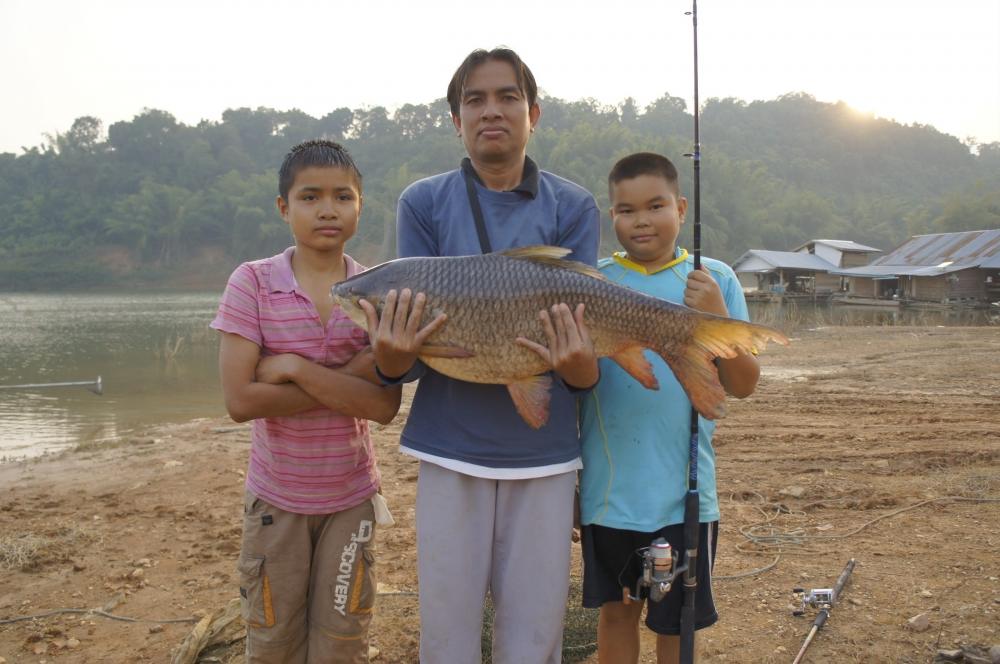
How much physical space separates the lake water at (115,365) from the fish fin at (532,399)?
10322 mm

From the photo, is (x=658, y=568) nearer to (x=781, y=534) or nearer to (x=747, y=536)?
(x=747, y=536)

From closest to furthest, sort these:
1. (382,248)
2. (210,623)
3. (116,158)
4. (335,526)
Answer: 1. (335,526)
2. (210,623)
3. (382,248)
4. (116,158)

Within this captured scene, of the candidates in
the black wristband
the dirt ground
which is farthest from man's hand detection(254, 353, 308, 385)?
the dirt ground

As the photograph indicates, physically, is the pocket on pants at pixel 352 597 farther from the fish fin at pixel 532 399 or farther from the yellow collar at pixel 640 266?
the yellow collar at pixel 640 266

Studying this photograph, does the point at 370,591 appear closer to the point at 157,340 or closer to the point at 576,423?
Answer: the point at 576,423

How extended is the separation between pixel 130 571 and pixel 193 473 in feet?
9.25

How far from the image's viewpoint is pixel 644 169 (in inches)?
110

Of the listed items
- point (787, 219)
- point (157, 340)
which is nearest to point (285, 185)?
point (157, 340)

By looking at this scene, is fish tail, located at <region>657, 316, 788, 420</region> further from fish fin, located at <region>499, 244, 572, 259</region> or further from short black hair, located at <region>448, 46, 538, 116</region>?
short black hair, located at <region>448, 46, 538, 116</region>

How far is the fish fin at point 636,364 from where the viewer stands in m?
2.39

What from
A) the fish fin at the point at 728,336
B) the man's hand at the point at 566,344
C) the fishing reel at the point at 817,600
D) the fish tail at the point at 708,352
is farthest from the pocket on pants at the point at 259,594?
the fishing reel at the point at 817,600

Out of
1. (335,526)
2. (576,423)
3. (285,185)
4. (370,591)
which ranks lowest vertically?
(370,591)

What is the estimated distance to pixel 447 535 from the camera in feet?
7.61

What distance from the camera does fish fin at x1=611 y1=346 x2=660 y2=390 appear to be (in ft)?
7.83
